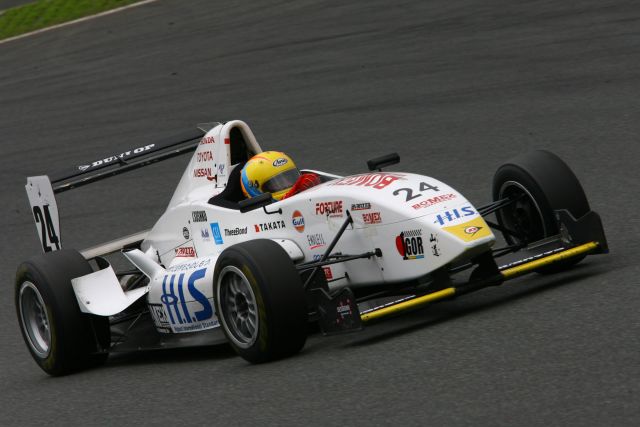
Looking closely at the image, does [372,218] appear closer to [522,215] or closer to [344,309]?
[344,309]

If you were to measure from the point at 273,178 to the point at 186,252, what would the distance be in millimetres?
899

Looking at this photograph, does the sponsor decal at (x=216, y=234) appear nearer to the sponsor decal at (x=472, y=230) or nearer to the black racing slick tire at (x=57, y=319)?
the black racing slick tire at (x=57, y=319)

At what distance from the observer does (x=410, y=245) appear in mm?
6793

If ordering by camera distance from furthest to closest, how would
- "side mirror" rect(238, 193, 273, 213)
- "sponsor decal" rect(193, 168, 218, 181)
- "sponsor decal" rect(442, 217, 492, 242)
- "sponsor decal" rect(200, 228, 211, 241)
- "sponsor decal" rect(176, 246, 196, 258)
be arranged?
"sponsor decal" rect(193, 168, 218, 181), "sponsor decal" rect(176, 246, 196, 258), "sponsor decal" rect(200, 228, 211, 241), "side mirror" rect(238, 193, 273, 213), "sponsor decal" rect(442, 217, 492, 242)

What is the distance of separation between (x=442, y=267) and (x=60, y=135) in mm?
10942

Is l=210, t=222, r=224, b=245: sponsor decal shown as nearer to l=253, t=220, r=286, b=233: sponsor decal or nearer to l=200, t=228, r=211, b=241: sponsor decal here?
l=200, t=228, r=211, b=241: sponsor decal

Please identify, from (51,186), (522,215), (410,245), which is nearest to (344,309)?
(410,245)

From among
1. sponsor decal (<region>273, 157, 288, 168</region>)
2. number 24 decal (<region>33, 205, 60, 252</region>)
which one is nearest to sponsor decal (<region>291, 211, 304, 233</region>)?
sponsor decal (<region>273, 157, 288, 168</region>)

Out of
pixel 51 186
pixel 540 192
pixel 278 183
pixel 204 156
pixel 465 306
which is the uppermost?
pixel 51 186

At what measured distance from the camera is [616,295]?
6547mm

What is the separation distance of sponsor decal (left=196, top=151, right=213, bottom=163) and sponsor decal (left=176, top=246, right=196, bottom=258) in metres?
0.67

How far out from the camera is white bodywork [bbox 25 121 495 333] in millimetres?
6758

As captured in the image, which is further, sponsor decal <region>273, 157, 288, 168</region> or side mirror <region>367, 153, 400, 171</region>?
side mirror <region>367, 153, 400, 171</region>

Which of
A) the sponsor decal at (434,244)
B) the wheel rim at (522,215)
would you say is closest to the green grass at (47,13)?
the wheel rim at (522,215)
